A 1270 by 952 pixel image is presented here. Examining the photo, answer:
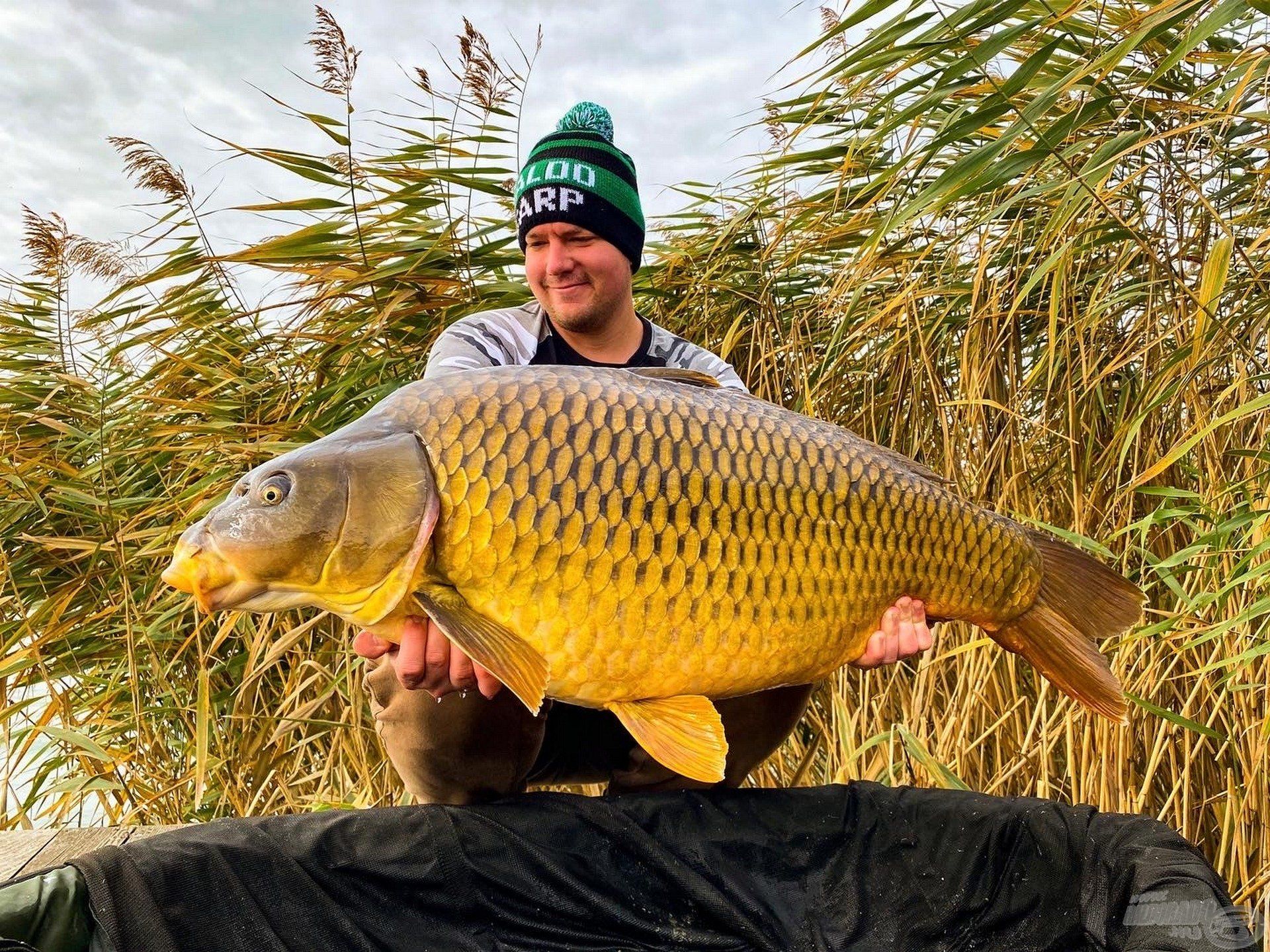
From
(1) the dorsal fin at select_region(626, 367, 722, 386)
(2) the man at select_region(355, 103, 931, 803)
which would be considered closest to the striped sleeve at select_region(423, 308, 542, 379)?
(2) the man at select_region(355, 103, 931, 803)

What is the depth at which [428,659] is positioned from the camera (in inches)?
48.3

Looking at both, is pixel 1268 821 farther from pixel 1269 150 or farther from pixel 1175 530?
pixel 1269 150

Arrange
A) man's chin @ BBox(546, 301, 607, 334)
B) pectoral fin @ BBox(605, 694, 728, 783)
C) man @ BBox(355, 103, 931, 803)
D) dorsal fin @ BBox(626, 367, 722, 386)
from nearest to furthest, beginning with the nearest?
pectoral fin @ BBox(605, 694, 728, 783), dorsal fin @ BBox(626, 367, 722, 386), man @ BBox(355, 103, 931, 803), man's chin @ BBox(546, 301, 607, 334)

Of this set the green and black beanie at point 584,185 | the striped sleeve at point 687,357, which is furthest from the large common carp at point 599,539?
the green and black beanie at point 584,185

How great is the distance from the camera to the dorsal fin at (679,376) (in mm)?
1283

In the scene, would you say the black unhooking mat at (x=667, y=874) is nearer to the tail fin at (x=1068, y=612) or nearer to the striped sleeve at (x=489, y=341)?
the tail fin at (x=1068, y=612)

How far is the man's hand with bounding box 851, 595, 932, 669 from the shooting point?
4.26 ft

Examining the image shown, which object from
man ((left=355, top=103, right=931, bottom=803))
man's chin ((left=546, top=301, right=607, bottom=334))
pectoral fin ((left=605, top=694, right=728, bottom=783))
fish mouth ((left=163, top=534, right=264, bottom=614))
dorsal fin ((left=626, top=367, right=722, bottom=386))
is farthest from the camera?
man's chin ((left=546, top=301, right=607, bottom=334))

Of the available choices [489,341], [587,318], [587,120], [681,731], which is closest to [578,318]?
[587,318]

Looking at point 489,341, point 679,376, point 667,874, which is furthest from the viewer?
point 489,341

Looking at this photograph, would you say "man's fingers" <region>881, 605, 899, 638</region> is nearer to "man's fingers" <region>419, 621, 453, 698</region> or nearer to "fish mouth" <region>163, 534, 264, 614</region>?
"man's fingers" <region>419, 621, 453, 698</region>

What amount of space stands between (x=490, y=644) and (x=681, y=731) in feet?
0.82

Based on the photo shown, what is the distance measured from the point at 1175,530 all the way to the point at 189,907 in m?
1.58

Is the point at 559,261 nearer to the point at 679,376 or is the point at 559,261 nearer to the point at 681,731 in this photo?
the point at 679,376
